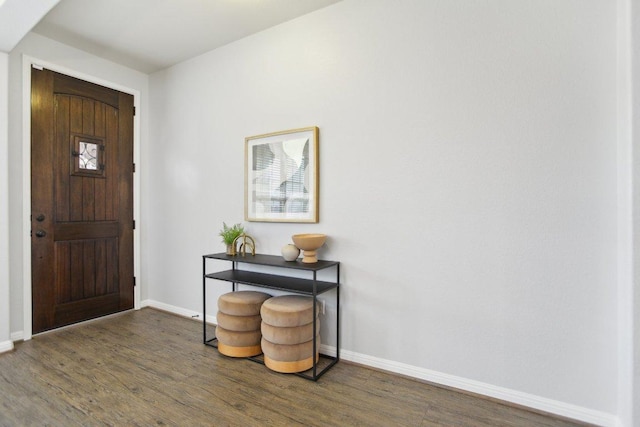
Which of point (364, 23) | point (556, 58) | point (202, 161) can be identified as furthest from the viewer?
point (202, 161)

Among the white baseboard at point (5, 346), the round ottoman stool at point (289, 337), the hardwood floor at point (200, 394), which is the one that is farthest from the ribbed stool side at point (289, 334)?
the white baseboard at point (5, 346)

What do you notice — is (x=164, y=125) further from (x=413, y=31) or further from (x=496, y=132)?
(x=496, y=132)

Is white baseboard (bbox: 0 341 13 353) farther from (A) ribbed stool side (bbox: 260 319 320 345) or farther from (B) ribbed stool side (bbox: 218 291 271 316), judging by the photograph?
(A) ribbed stool side (bbox: 260 319 320 345)

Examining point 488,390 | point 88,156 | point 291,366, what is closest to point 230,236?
point 291,366

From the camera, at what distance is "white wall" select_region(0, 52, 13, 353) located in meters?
2.63

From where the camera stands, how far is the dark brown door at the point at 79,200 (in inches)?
117

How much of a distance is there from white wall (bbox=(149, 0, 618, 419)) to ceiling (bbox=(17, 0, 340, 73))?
191 millimetres

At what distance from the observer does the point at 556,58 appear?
1834 mm

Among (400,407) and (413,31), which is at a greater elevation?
(413,31)

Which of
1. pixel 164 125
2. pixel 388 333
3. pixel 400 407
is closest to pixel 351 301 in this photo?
pixel 388 333

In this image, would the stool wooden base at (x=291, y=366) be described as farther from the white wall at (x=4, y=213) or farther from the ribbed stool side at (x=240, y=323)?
the white wall at (x=4, y=213)

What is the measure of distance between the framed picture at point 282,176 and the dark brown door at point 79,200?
163 centimetres

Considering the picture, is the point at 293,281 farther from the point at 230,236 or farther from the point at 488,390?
the point at 488,390

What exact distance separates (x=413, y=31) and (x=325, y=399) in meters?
2.46
